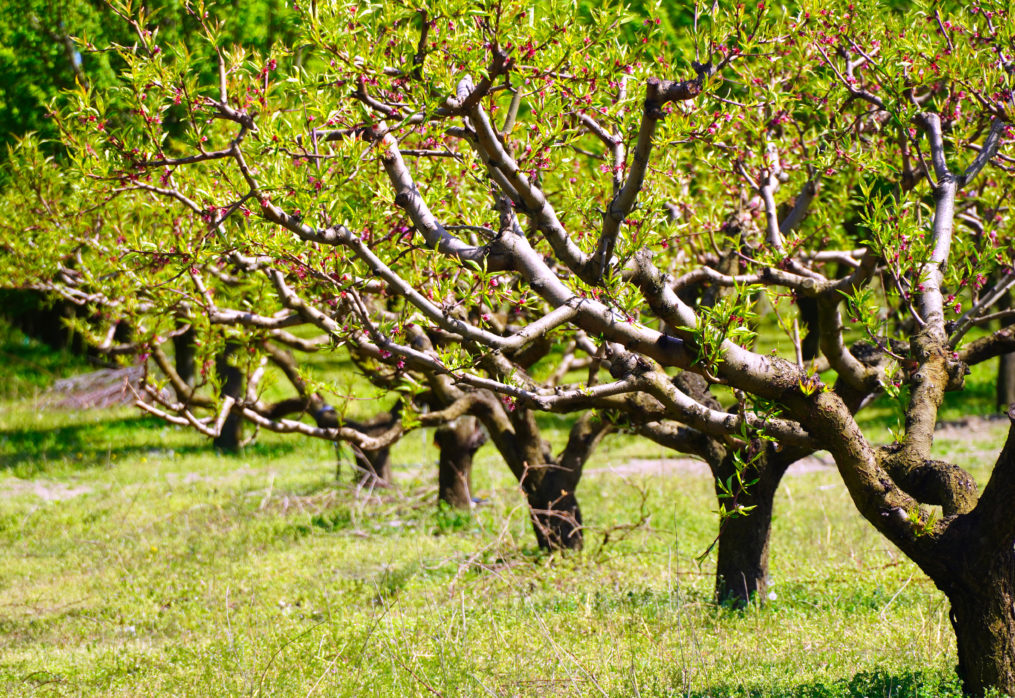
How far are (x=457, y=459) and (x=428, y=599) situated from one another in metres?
4.42

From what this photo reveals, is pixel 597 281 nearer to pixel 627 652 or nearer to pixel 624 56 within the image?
pixel 624 56

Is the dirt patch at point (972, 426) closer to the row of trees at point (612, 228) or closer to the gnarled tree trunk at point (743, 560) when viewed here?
the row of trees at point (612, 228)

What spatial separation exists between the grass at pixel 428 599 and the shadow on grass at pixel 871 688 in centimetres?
2

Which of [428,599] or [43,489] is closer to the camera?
[428,599]

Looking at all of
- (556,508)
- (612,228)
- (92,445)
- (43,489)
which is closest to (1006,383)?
(556,508)

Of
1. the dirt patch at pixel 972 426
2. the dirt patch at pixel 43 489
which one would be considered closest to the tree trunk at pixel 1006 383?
the dirt patch at pixel 972 426

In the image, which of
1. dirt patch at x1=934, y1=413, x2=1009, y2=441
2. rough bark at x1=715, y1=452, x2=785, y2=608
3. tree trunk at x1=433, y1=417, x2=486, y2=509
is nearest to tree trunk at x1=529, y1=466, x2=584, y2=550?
rough bark at x1=715, y1=452, x2=785, y2=608

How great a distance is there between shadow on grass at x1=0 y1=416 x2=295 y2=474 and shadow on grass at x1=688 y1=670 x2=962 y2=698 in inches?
561

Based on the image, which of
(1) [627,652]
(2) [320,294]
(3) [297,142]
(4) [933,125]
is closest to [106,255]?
(2) [320,294]

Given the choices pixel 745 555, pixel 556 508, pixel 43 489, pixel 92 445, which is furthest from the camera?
pixel 92 445

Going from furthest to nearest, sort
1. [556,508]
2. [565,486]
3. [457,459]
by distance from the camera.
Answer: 1. [457,459]
2. [556,508]
3. [565,486]

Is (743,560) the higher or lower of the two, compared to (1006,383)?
lower

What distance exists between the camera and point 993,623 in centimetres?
468

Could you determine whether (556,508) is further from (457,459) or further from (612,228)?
(612,228)
